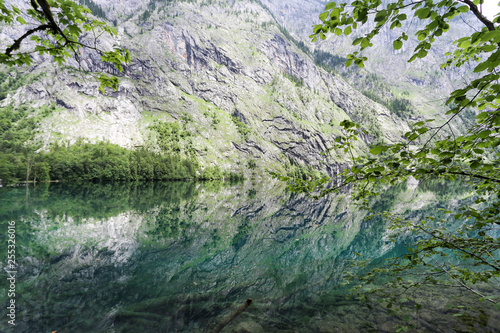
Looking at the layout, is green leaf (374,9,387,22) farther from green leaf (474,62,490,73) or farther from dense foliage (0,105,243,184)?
dense foliage (0,105,243,184)

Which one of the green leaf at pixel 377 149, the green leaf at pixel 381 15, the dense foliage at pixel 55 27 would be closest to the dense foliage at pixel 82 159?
the dense foliage at pixel 55 27

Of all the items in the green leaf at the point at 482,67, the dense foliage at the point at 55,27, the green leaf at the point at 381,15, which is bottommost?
the green leaf at the point at 482,67

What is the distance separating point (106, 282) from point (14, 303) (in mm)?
3683

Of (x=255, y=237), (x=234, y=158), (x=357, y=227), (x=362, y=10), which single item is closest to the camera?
(x=362, y=10)

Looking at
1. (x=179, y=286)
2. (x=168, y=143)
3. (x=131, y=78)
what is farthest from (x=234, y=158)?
(x=179, y=286)

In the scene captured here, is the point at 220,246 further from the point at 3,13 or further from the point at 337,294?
the point at 3,13

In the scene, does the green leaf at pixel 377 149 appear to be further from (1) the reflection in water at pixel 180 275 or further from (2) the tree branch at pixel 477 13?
(1) the reflection in water at pixel 180 275

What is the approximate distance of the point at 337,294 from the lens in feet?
39.7

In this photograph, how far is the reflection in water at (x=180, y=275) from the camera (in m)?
9.46

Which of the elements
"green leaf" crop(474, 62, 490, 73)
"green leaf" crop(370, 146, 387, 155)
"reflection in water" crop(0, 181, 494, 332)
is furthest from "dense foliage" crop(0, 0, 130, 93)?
"reflection in water" crop(0, 181, 494, 332)

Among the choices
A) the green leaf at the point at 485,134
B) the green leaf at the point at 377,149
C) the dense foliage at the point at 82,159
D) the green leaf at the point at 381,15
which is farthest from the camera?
the dense foliage at the point at 82,159

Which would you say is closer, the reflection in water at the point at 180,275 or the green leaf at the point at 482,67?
the green leaf at the point at 482,67

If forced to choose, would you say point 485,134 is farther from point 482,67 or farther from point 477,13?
point 477,13

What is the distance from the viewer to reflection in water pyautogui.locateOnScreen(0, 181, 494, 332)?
946 centimetres
